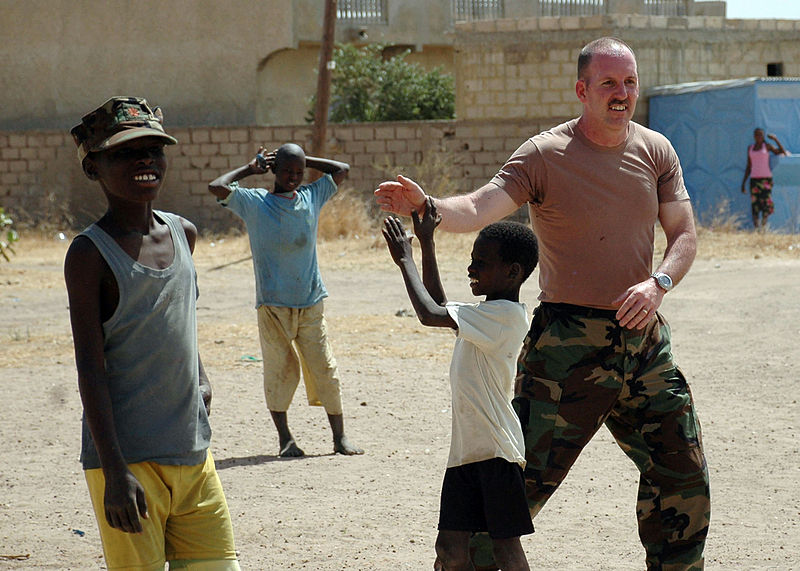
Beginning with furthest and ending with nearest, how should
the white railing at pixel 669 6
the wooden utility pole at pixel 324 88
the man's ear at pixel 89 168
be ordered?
the white railing at pixel 669 6, the wooden utility pole at pixel 324 88, the man's ear at pixel 89 168

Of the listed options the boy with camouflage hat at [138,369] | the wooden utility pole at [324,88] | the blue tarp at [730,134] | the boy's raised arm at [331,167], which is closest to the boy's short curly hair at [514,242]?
the boy with camouflage hat at [138,369]

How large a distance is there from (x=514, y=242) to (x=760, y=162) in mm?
15270

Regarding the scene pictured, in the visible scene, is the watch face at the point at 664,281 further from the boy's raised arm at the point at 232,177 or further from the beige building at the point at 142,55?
the beige building at the point at 142,55

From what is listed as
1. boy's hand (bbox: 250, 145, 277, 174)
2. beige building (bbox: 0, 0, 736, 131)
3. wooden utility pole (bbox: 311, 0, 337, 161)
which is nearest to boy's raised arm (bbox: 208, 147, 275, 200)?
boy's hand (bbox: 250, 145, 277, 174)

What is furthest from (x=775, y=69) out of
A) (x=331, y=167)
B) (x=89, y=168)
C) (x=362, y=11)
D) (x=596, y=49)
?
(x=89, y=168)

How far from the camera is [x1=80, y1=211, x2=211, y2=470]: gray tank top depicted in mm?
2709

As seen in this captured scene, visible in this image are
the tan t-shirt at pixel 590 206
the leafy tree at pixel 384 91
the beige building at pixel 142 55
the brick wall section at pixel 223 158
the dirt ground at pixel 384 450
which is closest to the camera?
the tan t-shirt at pixel 590 206

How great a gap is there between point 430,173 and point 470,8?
42.4 feet

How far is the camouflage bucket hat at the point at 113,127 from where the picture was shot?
272cm

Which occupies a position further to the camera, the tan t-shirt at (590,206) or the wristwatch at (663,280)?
the tan t-shirt at (590,206)

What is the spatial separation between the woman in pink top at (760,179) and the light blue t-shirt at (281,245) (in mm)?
13007

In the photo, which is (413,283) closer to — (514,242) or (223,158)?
(514,242)

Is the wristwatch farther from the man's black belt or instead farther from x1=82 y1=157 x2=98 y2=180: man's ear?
x1=82 y1=157 x2=98 y2=180: man's ear

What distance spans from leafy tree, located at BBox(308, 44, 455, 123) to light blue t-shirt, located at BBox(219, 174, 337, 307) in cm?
2117
